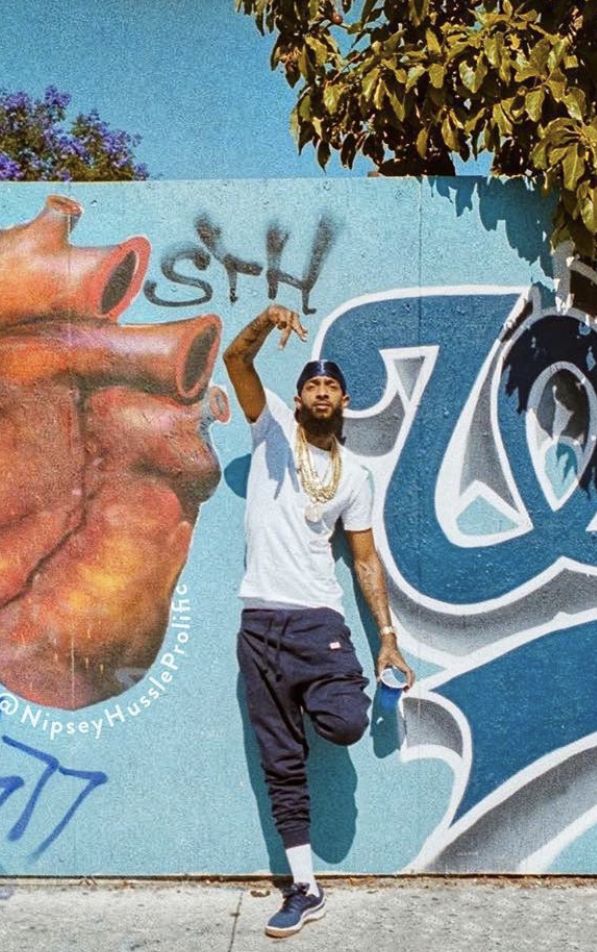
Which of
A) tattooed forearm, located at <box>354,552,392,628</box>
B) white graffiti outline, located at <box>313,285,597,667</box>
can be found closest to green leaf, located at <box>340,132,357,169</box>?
white graffiti outline, located at <box>313,285,597,667</box>

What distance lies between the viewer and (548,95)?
439cm

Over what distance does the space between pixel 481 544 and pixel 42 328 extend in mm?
1838

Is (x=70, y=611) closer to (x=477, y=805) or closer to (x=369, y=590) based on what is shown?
(x=369, y=590)

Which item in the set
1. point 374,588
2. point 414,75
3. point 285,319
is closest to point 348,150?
point 414,75

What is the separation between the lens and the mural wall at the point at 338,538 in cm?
455

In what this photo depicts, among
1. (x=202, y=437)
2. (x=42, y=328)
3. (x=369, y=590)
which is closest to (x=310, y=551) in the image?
(x=369, y=590)

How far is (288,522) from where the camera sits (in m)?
4.41

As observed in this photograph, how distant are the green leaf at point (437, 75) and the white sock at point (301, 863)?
9.07 feet

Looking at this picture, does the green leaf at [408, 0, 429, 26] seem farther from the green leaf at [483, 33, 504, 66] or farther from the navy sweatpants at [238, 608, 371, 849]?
the navy sweatpants at [238, 608, 371, 849]

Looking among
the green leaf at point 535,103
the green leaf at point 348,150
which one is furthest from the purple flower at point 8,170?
the green leaf at point 535,103

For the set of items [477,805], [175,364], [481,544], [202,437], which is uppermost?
[175,364]

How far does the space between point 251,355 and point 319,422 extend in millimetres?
354

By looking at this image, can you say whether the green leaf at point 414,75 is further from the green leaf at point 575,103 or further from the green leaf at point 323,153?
the green leaf at point 323,153

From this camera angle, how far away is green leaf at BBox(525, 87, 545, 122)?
4.29 m
